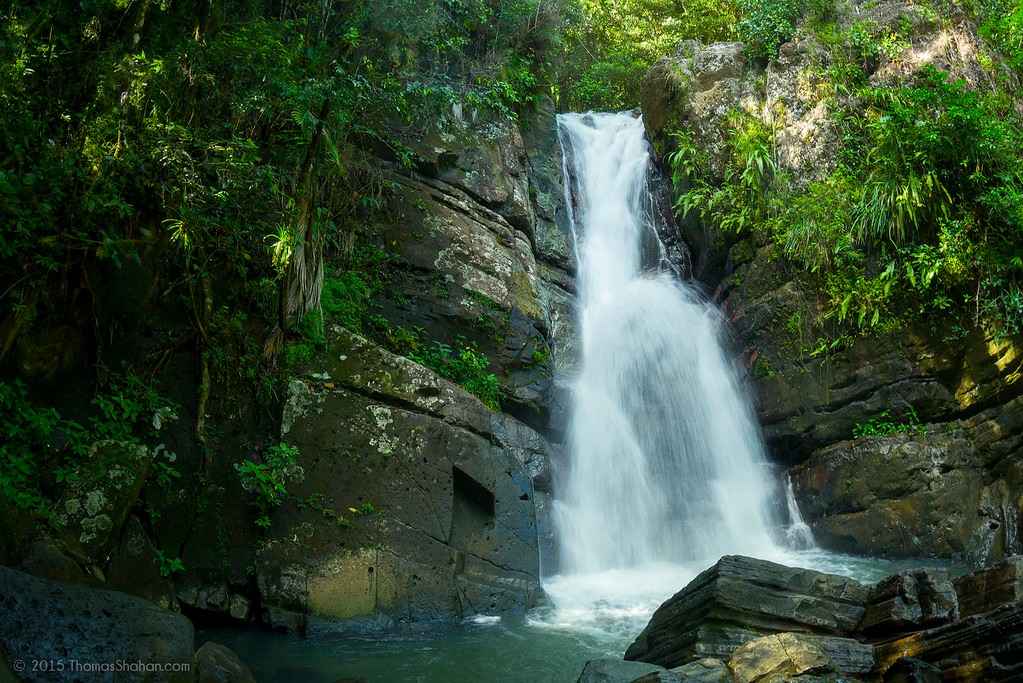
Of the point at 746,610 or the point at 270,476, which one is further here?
the point at 270,476

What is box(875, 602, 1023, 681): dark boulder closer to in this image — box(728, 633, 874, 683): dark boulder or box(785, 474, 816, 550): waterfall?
box(728, 633, 874, 683): dark boulder

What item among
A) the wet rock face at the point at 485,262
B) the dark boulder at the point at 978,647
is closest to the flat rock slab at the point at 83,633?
the dark boulder at the point at 978,647

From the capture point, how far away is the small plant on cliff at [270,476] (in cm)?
759

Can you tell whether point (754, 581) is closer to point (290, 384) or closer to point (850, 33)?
point (290, 384)

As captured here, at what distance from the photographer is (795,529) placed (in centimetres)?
1093

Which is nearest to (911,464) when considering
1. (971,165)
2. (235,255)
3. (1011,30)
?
(971,165)

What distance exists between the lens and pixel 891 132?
11.6 meters

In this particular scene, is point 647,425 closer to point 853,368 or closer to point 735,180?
point 853,368

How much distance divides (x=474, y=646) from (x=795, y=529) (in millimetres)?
5851

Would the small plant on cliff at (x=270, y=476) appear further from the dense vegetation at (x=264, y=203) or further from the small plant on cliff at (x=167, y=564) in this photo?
the small plant on cliff at (x=167, y=564)

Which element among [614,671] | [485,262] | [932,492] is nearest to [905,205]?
[932,492]

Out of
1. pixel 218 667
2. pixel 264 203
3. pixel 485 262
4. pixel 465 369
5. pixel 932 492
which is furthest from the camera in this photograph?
pixel 485 262

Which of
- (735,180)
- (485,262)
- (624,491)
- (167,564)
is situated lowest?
(167,564)

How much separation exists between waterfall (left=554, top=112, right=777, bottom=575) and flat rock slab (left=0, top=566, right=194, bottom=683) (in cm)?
586
